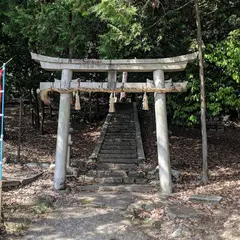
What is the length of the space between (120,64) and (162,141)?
2.15 meters

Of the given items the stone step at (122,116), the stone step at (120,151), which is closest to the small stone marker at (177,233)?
the stone step at (120,151)

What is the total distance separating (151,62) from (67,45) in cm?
464

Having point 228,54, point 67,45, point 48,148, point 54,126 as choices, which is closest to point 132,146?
point 48,148

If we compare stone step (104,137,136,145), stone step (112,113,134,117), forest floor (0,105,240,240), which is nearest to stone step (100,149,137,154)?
forest floor (0,105,240,240)

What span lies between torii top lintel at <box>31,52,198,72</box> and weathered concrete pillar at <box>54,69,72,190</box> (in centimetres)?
24

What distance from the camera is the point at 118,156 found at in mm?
11094

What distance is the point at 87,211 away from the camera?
6.77 metres

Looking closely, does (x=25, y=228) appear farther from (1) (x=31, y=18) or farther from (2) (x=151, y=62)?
(1) (x=31, y=18)

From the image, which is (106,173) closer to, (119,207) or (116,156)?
(116,156)

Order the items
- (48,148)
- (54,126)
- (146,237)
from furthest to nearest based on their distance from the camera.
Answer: (54,126) < (48,148) < (146,237)

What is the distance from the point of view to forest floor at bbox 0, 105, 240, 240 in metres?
5.64

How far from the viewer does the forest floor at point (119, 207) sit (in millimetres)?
5645

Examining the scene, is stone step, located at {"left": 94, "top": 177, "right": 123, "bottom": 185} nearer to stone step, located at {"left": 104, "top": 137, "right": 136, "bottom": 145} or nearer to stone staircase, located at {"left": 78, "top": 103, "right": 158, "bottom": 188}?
stone staircase, located at {"left": 78, "top": 103, "right": 158, "bottom": 188}

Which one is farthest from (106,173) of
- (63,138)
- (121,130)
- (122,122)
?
(122,122)
